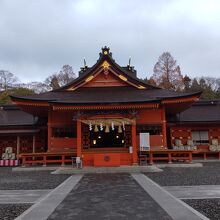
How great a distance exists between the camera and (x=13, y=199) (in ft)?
35.0

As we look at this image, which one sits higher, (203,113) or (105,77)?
(105,77)

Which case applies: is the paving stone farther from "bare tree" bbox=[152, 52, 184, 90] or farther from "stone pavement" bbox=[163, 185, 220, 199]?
"bare tree" bbox=[152, 52, 184, 90]

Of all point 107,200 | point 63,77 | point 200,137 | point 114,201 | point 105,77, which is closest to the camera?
point 114,201

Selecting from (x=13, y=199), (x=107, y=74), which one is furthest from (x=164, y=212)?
(x=107, y=74)

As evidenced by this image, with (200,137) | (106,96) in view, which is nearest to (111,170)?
(106,96)

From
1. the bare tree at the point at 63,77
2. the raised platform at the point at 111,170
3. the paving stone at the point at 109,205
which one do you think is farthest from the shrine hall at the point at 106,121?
the bare tree at the point at 63,77

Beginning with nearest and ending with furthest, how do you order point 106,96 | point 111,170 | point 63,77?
point 111,170 < point 106,96 < point 63,77

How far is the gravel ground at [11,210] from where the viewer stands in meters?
8.12

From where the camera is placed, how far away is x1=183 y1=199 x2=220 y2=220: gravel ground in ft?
25.9

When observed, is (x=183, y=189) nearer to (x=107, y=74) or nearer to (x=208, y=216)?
(x=208, y=216)

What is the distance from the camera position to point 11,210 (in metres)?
8.86

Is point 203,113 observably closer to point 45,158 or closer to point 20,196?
point 45,158

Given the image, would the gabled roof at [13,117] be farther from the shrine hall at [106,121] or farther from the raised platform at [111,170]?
the raised platform at [111,170]

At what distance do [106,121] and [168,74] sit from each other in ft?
113
